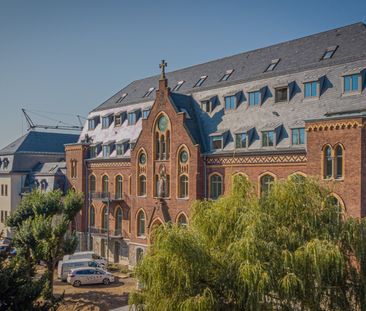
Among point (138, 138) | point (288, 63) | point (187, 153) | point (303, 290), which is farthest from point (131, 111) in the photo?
point (303, 290)

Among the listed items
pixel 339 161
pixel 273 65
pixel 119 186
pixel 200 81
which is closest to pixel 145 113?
pixel 200 81

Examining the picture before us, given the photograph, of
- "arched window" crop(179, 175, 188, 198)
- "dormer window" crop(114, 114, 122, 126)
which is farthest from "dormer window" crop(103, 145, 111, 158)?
"arched window" crop(179, 175, 188, 198)

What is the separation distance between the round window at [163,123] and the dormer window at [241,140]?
688 cm

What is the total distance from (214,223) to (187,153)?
1836 centimetres

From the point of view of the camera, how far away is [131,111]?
142ft

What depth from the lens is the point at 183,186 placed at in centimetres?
3512

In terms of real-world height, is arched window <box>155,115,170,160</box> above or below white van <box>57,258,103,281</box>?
above

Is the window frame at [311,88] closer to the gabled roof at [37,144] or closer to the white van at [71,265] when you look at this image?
the white van at [71,265]

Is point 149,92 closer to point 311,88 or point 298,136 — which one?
point 311,88

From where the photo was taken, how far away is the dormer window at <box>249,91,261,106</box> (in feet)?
108

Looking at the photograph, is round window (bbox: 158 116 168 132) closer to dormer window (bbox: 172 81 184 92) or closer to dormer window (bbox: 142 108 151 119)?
dormer window (bbox: 142 108 151 119)

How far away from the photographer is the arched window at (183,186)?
3478cm

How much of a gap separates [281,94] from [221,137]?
5595 millimetres

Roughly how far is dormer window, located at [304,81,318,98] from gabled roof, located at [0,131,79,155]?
127 feet
